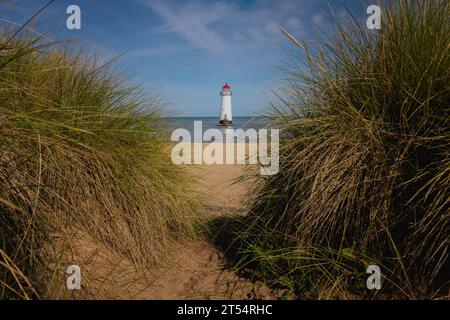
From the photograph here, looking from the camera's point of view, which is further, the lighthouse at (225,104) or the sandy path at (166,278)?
the lighthouse at (225,104)

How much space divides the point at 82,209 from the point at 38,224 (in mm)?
532

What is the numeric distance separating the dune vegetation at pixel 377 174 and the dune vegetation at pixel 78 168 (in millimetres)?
1095

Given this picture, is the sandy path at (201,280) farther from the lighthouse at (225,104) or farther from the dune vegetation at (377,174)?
the lighthouse at (225,104)

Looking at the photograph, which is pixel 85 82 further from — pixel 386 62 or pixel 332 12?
pixel 386 62

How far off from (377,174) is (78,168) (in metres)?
2.21

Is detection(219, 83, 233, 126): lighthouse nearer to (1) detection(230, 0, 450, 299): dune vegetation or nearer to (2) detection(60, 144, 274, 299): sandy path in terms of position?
(2) detection(60, 144, 274, 299): sandy path

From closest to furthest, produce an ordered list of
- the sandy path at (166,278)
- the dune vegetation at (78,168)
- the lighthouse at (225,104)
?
1. the dune vegetation at (78,168)
2. the sandy path at (166,278)
3. the lighthouse at (225,104)

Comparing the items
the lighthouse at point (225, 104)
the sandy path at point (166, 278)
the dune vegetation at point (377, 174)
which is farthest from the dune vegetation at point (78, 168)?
the lighthouse at point (225, 104)

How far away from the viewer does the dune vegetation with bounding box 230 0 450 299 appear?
216 centimetres

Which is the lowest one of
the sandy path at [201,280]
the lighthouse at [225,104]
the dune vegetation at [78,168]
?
the sandy path at [201,280]

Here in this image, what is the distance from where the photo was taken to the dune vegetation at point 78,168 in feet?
7.08

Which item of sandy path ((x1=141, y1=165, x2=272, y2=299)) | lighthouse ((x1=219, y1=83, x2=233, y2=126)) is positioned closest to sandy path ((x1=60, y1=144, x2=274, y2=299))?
sandy path ((x1=141, y1=165, x2=272, y2=299))

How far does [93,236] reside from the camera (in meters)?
2.84
